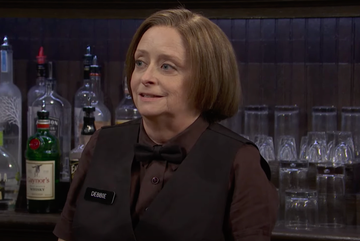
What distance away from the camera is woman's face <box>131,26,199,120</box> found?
1.06 metres

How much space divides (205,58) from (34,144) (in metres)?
0.76

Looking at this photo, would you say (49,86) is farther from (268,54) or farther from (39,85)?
(268,54)

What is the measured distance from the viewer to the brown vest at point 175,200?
1.05 meters

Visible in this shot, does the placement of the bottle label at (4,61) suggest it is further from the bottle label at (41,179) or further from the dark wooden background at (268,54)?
the bottle label at (41,179)

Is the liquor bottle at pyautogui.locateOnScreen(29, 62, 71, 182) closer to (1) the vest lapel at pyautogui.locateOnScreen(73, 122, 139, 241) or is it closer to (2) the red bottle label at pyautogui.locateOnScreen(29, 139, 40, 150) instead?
(2) the red bottle label at pyautogui.locateOnScreen(29, 139, 40, 150)

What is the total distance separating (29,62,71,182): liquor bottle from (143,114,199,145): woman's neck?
716 millimetres

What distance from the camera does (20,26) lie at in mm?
1968

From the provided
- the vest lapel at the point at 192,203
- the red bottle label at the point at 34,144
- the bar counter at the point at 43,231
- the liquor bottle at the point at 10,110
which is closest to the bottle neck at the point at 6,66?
the liquor bottle at the point at 10,110

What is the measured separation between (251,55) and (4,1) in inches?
31.4

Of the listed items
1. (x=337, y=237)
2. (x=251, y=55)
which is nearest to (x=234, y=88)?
(x=337, y=237)

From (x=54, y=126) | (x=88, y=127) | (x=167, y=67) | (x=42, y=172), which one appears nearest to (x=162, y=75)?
(x=167, y=67)

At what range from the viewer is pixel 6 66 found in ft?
5.94

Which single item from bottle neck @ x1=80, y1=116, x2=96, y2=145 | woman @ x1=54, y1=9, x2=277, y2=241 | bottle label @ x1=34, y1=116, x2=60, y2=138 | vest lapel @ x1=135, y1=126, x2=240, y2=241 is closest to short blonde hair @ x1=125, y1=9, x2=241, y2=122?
woman @ x1=54, y1=9, x2=277, y2=241

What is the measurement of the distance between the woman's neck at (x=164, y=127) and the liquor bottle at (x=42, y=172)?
0.59 meters
